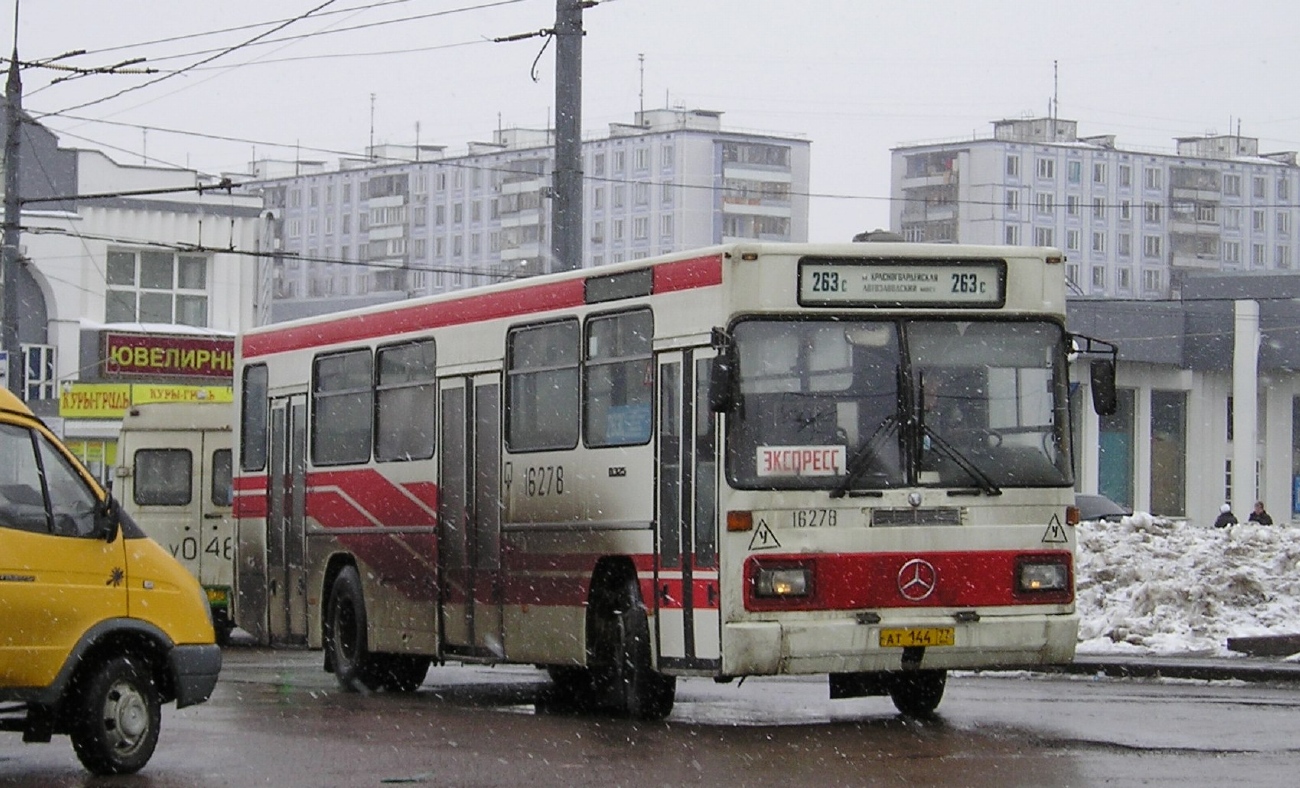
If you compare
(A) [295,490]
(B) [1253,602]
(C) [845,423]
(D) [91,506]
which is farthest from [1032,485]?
(B) [1253,602]

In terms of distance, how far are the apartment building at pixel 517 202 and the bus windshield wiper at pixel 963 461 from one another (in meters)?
111

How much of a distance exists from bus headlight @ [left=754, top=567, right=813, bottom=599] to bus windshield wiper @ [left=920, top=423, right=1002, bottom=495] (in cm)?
113

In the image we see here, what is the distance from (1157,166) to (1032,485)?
13148 centimetres

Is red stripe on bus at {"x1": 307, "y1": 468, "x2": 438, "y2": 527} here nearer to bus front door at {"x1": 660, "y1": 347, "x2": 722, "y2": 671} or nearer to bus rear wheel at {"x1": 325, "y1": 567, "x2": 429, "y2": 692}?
bus rear wheel at {"x1": 325, "y1": 567, "x2": 429, "y2": 692}

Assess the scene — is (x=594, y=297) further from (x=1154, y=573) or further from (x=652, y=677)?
(x=1154, y=573)

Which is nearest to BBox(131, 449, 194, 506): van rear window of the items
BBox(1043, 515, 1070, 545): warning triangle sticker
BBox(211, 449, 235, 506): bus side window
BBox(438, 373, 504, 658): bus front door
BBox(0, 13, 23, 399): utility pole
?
BBox(211, 449, 235, 506): bus side window

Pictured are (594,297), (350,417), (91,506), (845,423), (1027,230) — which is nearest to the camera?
(91,506)

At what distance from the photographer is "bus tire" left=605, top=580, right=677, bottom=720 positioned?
1480 centimetres

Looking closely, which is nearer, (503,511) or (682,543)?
(682,543)

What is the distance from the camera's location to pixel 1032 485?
1442 cm

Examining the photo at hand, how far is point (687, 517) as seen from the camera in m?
14.3

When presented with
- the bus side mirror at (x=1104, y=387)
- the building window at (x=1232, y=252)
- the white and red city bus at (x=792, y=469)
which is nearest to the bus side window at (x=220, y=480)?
the white and red city bus at (x=792, y=469)

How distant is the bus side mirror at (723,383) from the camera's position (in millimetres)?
13570

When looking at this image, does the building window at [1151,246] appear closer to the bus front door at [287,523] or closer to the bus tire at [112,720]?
the bus front door at [287,523]
